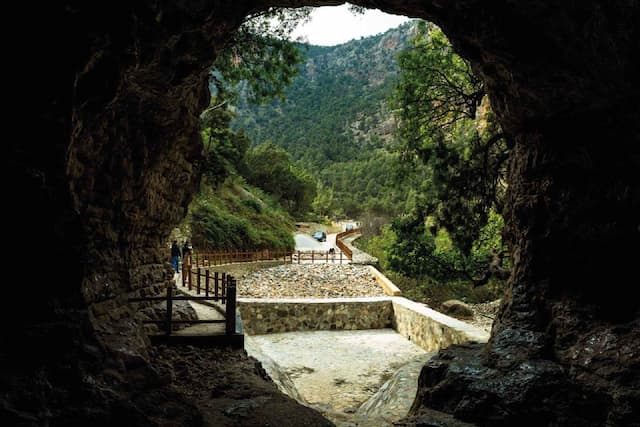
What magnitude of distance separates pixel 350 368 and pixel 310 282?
930 centimetres

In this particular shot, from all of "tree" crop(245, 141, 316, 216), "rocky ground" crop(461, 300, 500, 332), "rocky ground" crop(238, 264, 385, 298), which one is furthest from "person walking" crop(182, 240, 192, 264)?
"tree" crop(245, 141, 316, 216)

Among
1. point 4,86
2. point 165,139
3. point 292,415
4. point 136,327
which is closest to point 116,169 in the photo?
point 165,139

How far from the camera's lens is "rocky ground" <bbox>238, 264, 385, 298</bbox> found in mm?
17766

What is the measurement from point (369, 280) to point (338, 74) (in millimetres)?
118515

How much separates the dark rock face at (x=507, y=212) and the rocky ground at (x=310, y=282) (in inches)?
440

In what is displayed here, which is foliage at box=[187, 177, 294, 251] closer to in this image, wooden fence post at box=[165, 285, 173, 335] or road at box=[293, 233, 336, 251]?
road at box=[293, 233, 336, 251]

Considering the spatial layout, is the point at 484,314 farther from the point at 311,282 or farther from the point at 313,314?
the point at 311,282

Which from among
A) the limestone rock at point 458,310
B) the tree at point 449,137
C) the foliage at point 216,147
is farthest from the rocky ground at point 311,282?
the tree at point 449,137

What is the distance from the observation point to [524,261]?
5734mm

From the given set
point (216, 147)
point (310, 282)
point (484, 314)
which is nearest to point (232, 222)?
point (310, 282)

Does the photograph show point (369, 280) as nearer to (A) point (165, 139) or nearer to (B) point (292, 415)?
(A) point (165, 139)

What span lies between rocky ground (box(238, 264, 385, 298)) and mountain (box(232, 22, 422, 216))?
24064mm

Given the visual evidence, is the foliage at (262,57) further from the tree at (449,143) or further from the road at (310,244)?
the road at (310,244)

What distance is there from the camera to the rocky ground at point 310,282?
17766 millimetres
